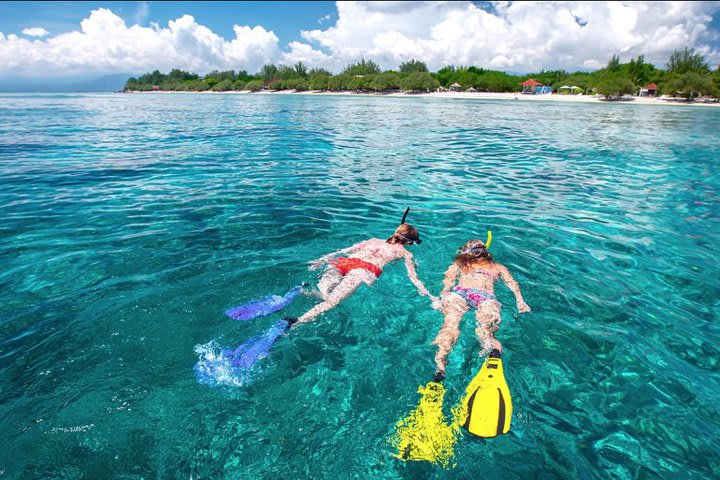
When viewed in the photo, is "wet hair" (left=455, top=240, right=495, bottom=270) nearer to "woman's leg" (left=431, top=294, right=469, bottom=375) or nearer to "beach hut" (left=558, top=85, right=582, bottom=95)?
"woman's leg" (left=431, top=294, right=469, bottom=375)

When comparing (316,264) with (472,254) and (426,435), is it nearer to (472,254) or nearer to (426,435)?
(472,254)

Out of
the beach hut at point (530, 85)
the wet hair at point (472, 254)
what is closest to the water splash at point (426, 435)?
the wet hair at point (472, 254)

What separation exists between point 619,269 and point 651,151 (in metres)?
16.1

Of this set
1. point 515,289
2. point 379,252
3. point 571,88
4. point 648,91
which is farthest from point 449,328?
point 571,88

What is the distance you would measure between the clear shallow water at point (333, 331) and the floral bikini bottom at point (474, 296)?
33 centimetres

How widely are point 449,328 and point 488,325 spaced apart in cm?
55

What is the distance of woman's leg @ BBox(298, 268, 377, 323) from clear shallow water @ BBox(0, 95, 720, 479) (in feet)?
0.58

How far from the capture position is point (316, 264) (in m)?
6.36

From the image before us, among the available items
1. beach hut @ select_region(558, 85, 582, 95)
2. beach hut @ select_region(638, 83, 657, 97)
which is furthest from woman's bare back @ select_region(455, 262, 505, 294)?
beach hut @ select_region(558, 85, 582, 95)

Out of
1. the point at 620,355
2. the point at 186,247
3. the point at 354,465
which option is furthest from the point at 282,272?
the point at 620,355

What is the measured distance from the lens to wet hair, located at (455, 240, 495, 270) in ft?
19.4

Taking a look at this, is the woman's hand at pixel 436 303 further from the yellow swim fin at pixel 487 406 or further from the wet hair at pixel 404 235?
the wet hair at pixel 404 235

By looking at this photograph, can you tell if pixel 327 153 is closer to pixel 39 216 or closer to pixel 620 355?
pixel 39 216

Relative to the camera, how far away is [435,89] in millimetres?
108188
